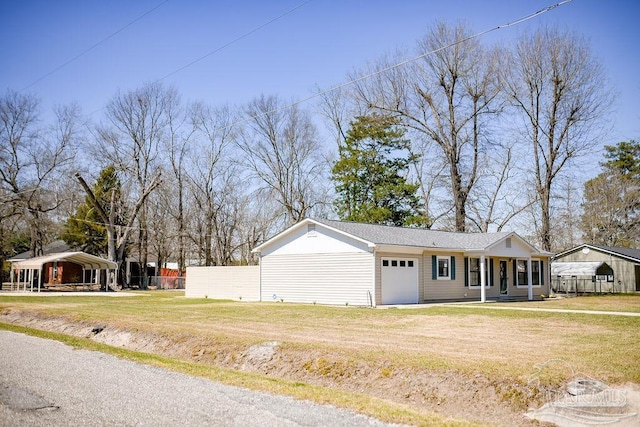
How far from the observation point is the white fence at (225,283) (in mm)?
28688

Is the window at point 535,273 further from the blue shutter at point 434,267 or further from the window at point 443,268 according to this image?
the blue shutter at point 434,267

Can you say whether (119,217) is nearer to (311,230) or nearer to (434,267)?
(311,230)

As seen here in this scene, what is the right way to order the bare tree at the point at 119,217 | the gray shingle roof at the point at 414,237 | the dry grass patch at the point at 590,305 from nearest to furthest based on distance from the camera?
the dry grass patch at the point at 590,305
the gray shingle roof at the point at 414,237
the bare tree at the point at 119,217

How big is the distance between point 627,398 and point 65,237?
55.0 meters

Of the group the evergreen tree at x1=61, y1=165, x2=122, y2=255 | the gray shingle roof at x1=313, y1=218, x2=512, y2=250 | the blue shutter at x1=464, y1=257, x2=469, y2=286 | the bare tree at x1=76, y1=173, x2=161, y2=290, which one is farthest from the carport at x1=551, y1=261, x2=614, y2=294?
the evergreen tree at x1=61, y1=165, x2=122, y2=255

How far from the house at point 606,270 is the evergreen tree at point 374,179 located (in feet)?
37.2

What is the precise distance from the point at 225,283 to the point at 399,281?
11.2 metres

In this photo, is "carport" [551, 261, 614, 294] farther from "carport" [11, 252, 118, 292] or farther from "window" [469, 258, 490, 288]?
"carport" [11, 252, 118, 292]

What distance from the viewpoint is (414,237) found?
26281 mm

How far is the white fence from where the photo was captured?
28688 millimetres

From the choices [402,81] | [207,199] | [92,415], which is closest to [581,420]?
[92,415]

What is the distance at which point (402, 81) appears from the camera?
123 feet

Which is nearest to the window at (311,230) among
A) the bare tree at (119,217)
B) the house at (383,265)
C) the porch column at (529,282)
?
the house at (383,265)

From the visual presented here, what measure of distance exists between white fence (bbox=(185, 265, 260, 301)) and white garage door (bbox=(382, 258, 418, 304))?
25.4 ft
